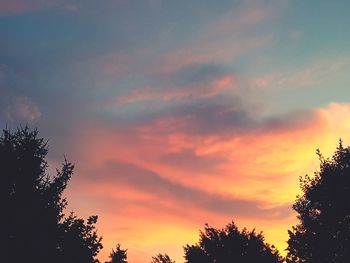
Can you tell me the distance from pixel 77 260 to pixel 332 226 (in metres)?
20.4

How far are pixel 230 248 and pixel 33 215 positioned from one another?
79.4ft

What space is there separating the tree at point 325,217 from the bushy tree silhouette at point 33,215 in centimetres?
1895

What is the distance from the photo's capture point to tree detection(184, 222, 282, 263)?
35.6 meters

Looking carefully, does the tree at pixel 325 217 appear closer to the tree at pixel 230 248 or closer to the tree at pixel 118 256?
the tree at pixel 230 248

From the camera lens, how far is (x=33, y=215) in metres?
16.9

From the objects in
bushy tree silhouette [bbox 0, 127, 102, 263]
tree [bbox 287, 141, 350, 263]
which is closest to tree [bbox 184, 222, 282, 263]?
tree [bbox 287, 141, 350, 263]

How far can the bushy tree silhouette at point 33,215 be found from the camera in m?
16.5

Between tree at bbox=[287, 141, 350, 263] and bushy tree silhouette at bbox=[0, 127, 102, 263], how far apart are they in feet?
62.2

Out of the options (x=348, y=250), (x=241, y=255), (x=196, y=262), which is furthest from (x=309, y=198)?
(x=196, y=262)

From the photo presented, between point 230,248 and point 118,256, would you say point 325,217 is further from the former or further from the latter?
point 118,256

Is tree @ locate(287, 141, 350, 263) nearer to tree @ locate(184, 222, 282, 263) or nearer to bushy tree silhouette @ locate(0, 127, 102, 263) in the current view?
tree @ locate(184, 222, 282, 263)

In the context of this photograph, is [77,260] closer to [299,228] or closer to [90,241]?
[90,241]

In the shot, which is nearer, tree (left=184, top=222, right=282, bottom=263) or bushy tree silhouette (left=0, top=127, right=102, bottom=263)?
bushy tree silhouette (left=0, top=127, right=102, bottom=263)

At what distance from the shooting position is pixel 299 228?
32781 millimetres
